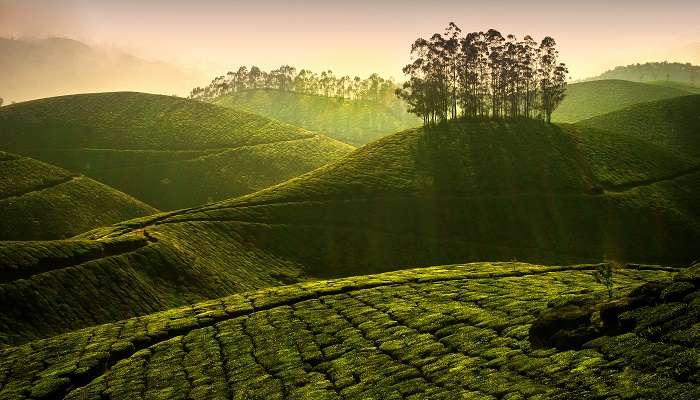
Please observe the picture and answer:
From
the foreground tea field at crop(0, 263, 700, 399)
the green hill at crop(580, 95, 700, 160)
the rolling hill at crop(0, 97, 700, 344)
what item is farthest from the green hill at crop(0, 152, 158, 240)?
the green hill at crop(580, 95, 700, 160)

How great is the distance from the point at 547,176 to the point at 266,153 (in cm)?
A: 10957

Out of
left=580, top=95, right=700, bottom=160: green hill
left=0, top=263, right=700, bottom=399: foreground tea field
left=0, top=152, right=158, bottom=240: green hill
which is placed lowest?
left=0, top=263, right=700, bottom=399: foreground tea field

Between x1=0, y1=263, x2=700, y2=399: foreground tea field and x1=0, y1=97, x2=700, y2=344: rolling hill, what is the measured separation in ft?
40.8

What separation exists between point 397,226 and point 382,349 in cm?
6813

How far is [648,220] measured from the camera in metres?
109

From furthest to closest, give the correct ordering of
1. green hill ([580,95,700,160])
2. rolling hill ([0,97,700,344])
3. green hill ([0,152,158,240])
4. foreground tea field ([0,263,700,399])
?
green hill ([580,95,700,160]), green hill ([0,152,158,240]), rolling hill ([0,97,700,344]), foreground tea field ([0,263,700,399])

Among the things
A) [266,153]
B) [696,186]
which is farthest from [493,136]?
[266,153]

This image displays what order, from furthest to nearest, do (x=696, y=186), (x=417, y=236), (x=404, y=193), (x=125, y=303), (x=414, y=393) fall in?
(x=696, y=186), (x=404, y=193), (x=417, y=236), (x=125, y=303), (x=414, y=393)

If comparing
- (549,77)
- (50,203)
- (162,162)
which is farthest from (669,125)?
(50,203)

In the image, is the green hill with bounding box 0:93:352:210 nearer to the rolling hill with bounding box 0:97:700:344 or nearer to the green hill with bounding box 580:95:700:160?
the rolling hill with bounding box 0:97:700:344

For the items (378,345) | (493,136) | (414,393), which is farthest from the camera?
(493,136)

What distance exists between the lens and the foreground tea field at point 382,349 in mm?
26875

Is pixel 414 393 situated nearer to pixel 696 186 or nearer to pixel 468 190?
pixel 468 190

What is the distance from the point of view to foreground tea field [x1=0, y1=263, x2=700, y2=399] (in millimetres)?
26875
